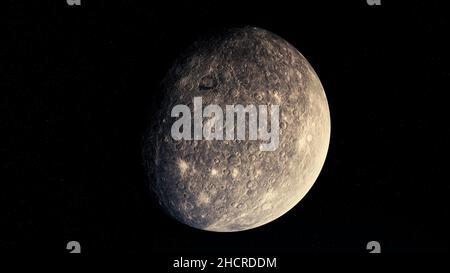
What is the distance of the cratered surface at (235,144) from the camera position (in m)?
2.61

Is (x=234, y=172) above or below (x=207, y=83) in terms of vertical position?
below

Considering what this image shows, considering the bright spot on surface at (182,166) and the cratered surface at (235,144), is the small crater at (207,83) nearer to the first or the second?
the cratered surface at (235,144)

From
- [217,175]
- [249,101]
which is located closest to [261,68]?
[249,101]

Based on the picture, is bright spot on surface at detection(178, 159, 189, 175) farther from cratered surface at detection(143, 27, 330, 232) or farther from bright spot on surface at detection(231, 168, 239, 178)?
bright spot on surface at detection(231, 168, 239, 178)

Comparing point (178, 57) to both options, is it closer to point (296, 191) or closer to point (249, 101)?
point (249, 101)

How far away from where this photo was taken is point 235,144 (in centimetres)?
257

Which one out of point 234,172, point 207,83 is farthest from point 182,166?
point 207,83

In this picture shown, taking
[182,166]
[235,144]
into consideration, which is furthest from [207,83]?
[182,166]

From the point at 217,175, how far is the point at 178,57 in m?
0.72

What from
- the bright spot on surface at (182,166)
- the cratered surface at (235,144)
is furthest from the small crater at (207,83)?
the bright spot on surface at (182,166)

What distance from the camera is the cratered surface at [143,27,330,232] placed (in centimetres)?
261

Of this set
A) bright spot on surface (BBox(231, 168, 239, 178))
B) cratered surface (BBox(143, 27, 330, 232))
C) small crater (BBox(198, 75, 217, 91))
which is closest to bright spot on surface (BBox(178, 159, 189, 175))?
cratered surface (BBox(143, 27, 330, 232))

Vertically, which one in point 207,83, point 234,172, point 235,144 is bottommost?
point 234,172

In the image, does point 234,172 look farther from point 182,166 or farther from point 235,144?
point 182,166
